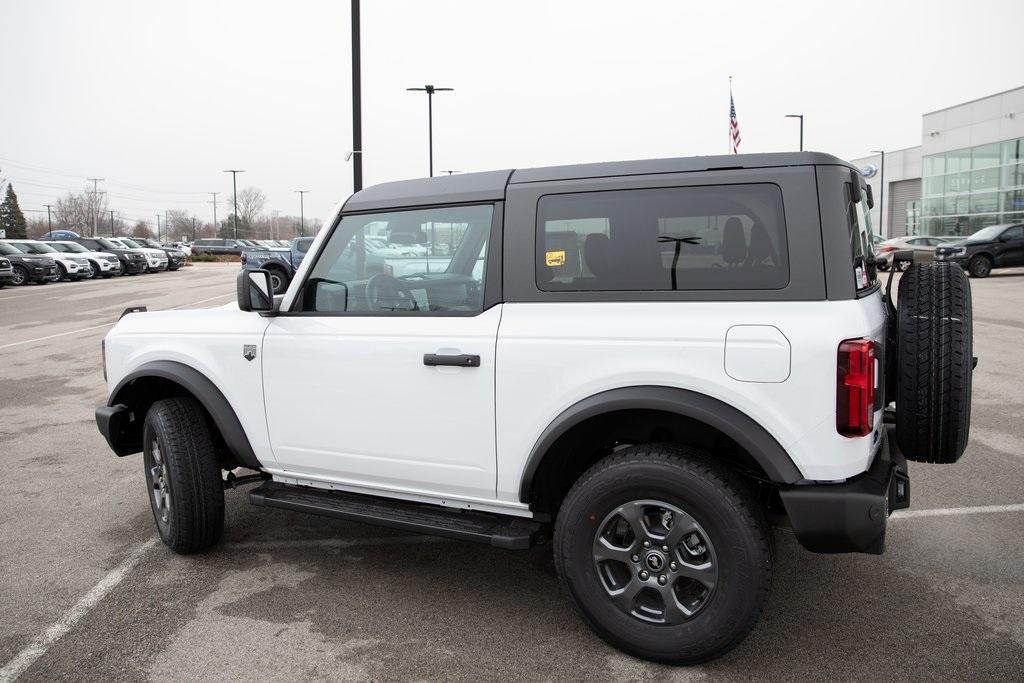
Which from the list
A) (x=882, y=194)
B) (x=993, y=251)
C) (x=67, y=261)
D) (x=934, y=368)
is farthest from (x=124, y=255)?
(x=882, y=194)

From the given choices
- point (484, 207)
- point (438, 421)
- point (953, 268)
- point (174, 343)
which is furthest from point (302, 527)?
point (953, 268)

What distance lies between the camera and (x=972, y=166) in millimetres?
39781

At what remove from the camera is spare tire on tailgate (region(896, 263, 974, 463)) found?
296cm

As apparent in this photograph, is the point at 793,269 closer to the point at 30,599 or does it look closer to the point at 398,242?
the point at 398,242

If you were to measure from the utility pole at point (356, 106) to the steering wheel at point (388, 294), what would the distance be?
883cm

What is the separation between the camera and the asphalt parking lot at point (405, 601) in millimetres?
3027

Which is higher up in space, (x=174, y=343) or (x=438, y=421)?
(x=174, y=343)

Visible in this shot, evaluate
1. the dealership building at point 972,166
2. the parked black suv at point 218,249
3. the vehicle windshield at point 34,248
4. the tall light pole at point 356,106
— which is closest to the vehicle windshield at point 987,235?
the dealership building at point 972,166

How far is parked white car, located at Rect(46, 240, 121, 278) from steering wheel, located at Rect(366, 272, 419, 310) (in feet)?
107

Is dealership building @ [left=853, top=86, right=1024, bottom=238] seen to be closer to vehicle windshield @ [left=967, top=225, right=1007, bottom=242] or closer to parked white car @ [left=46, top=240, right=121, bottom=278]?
vehicle windshield @ [left=967, top=225, right=1007, bottom=242]

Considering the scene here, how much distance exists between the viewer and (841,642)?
3.15m

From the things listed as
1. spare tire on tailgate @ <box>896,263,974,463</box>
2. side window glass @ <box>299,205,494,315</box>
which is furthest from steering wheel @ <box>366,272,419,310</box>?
spare tire on tailgate @ <box>896,263,974,463</box>

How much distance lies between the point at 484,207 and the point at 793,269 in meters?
1.30

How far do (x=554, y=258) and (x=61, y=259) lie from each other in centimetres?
3218
